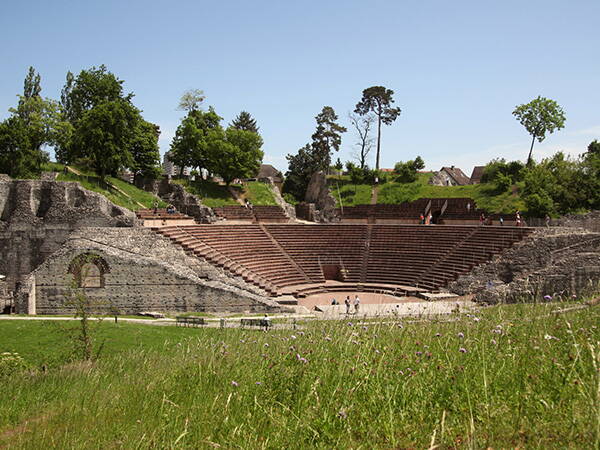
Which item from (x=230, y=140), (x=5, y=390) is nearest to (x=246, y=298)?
(x=5, y=390)

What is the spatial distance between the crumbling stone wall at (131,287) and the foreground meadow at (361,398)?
634 inches

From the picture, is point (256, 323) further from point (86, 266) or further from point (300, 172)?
point (300, 172)

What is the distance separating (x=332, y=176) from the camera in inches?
1983

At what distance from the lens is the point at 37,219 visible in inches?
1089

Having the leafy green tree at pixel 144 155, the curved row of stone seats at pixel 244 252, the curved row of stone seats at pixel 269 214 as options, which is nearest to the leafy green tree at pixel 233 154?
the leafy green tree at pixel 144 155

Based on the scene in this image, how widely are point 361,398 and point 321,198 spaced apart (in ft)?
141

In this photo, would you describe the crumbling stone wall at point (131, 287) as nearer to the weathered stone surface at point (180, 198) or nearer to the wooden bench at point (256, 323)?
the wooden bench at point (256, 323)

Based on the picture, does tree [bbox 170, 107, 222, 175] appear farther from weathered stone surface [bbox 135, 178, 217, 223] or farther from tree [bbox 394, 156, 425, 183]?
tree [bbox 394, 156, 425, 183]

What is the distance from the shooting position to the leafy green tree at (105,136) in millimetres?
36500

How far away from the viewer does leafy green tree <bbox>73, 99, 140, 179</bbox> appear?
36500 mm

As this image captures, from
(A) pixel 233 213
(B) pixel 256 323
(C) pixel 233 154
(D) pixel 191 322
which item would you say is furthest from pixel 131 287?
(C) pixel 233 154

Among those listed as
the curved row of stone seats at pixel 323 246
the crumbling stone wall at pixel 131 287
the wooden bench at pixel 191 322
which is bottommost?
the wooden bench at pixel 191 322

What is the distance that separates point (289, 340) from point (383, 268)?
24.7m

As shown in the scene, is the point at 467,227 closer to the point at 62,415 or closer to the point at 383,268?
the point at 383,268
